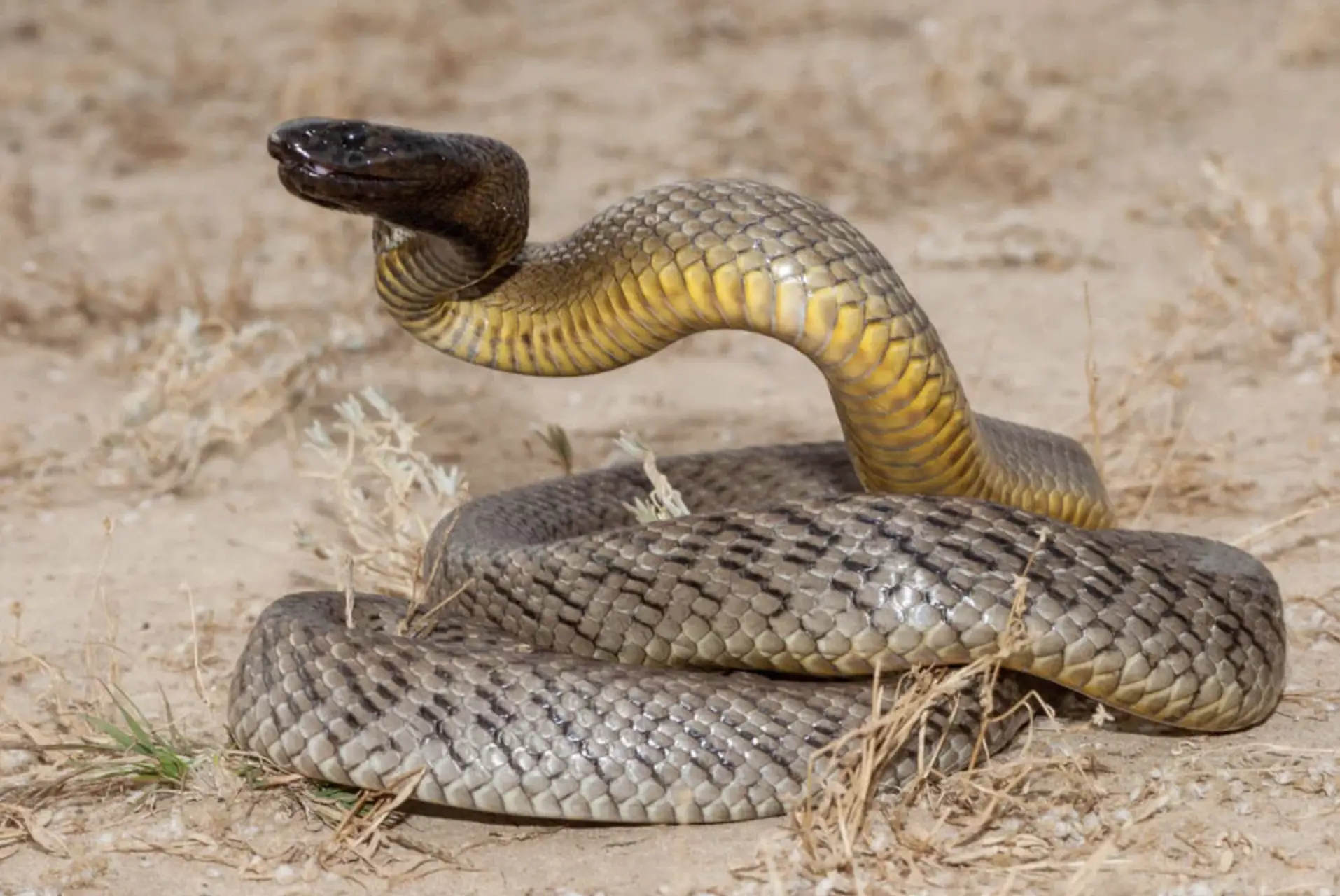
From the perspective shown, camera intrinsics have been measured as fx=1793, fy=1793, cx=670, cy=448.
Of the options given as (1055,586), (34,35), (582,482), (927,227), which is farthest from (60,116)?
(1055,586)

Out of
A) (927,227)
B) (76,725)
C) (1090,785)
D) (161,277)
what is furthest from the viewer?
(927,227)

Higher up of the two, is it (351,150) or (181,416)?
(351,150)

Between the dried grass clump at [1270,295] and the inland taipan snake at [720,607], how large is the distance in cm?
285

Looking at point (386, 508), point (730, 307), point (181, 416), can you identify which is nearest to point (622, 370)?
point (181, 416)

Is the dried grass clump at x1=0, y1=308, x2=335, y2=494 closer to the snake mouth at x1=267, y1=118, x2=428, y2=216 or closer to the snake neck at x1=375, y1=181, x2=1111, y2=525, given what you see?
the snake neck at x1=375, y1=181, x2=1111, y2=525

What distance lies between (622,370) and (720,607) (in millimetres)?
3877

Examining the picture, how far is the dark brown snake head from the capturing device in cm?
437

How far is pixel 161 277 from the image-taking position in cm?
859

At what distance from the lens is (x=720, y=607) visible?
4.42 m

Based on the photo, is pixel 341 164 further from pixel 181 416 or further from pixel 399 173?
pixel 181 416

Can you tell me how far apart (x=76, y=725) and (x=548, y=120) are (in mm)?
7216

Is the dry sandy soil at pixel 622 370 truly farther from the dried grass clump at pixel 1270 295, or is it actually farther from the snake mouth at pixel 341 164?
the snake mouth at pixel 341 164

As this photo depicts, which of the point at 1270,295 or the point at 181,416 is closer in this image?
the point at 181,416

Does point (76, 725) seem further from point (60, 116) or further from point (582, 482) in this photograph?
point (60, 116)
